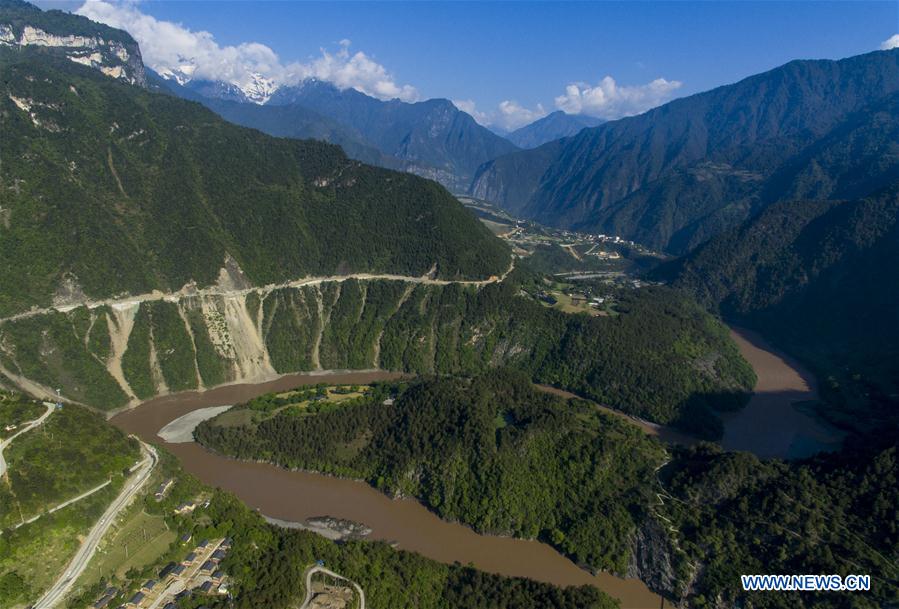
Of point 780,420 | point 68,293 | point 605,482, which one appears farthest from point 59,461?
point 780,420

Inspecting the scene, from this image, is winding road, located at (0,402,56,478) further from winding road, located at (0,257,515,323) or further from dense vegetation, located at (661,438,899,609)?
dense vegetation, located at (661,438,899,609)

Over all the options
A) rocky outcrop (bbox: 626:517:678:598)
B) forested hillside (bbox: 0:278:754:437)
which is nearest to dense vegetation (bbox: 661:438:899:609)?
rocky outcrop (bbox: 626:517:678:598)

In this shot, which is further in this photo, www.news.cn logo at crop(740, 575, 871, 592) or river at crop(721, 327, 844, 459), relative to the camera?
river at crop(721, 327, 844, 459)

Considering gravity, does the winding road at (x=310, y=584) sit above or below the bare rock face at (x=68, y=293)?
below

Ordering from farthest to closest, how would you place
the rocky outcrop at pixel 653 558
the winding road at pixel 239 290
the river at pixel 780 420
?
the winding road at pixel 239 290, the river at pixel 780 420, the rocky outcrop at pixel 653 558

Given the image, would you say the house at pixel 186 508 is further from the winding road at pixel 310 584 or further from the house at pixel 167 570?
the winding road at pixel 310 584

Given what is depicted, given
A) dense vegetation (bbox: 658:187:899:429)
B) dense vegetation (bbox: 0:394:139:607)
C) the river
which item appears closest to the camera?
dense vegetation (bbox: 0:394:139:607)

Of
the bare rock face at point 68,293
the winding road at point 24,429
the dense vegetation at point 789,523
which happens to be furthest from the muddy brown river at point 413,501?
the bare rock face at point 68,293

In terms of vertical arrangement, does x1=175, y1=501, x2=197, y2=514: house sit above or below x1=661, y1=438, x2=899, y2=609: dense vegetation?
below
